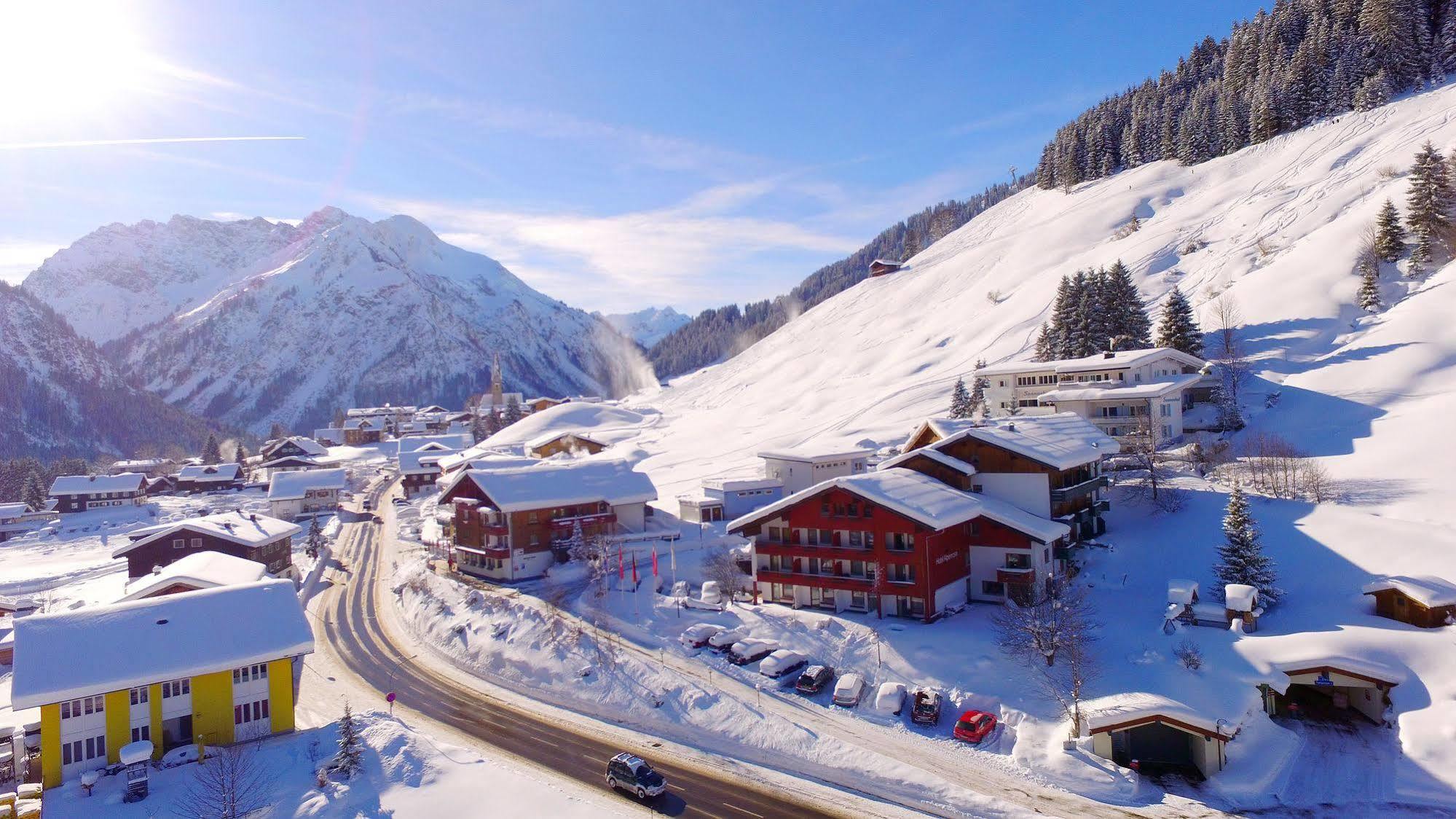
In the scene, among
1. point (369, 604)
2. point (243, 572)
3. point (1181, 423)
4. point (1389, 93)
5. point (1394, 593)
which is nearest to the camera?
point (1394, 593)

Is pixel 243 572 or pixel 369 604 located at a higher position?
pixel 243 572

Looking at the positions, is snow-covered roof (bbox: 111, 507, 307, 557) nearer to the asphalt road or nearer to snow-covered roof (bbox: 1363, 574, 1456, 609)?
the asphalt road

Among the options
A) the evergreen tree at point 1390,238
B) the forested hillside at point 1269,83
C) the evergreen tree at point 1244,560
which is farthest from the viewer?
the forested hillside at point 1269,83

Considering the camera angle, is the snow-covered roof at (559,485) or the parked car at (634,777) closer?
the parked car at (634,777)

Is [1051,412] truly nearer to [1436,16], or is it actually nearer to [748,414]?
[748,414]

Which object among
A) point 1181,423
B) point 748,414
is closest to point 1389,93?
point 1181,423

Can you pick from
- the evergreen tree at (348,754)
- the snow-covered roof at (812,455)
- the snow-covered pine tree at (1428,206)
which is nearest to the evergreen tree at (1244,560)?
the snow-covered roof at (812,455)

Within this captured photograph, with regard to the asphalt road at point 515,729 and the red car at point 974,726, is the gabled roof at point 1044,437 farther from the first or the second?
the asphalt road at point 515,729
